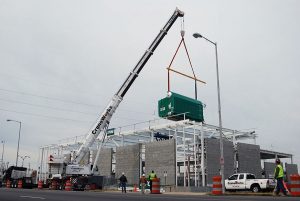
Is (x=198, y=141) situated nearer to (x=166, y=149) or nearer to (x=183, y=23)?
(x=166, y=149)

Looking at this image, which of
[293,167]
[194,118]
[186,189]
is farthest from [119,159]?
[293,167]

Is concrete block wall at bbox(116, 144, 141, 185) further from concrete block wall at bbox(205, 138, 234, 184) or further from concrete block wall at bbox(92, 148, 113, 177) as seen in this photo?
concrete block wall at bbox(205, 138, 234, 184)

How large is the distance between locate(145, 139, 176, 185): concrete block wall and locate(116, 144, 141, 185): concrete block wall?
1850 millimetres

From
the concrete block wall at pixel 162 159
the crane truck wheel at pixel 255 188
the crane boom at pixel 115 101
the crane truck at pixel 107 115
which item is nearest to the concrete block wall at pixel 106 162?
the concrete block wall at pixel 162 159

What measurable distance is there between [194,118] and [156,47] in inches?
385

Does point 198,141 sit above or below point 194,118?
below

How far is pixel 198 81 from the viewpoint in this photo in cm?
3975

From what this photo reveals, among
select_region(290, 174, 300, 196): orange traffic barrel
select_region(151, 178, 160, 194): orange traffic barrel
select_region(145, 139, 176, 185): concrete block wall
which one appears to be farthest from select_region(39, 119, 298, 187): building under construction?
select_region(290, 174, 300, 196): orange traffic barrel

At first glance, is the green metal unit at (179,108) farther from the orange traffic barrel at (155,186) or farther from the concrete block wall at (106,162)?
the orange traffic barrel at (155,186)

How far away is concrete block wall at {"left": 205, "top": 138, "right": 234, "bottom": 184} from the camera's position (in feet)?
108

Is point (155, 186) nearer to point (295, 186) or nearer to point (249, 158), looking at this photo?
point (295, 186)

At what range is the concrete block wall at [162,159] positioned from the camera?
32.7 m

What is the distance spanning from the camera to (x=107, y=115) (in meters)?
32.8

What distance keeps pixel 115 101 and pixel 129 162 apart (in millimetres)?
8380
